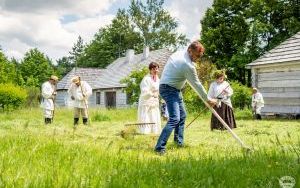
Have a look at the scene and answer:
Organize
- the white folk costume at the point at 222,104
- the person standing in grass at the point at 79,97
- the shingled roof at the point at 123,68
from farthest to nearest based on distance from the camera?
the shingled roof at the point at 123,68 < the person standing in grass at the point at 79,97 < the white folk costume at the point at 222,104

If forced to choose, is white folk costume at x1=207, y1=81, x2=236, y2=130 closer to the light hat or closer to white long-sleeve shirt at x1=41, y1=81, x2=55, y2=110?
the light hat

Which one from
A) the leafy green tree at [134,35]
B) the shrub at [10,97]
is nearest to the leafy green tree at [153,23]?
the leafy green tree at [134,35]

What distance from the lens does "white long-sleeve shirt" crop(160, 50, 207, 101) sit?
8469 mm

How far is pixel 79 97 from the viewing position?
17844mm

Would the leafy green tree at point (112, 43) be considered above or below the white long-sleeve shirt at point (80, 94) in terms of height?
above

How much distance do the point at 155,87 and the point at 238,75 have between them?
92.4ft

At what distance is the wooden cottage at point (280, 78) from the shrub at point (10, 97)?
57.3 ft

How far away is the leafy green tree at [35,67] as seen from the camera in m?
73.0

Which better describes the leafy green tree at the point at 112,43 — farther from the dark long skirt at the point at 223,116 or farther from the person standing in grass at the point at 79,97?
the dark long skirt at the point at 223,116

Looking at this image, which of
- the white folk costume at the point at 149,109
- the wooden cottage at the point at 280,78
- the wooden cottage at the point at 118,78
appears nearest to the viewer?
the white folk costume at the point at 149,109

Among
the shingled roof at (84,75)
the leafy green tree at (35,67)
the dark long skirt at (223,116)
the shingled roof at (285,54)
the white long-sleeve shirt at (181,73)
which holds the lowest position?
the dark long skirt at (223,116)

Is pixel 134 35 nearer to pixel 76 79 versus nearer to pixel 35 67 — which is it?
pixel 35 67

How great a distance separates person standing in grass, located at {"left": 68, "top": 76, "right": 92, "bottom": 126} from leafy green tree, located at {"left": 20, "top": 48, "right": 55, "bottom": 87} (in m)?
54.9

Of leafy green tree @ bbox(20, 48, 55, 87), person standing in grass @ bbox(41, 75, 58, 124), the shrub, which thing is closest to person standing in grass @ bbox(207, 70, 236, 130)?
person standing in grass @ bbox(41, 75, 58, 124)
